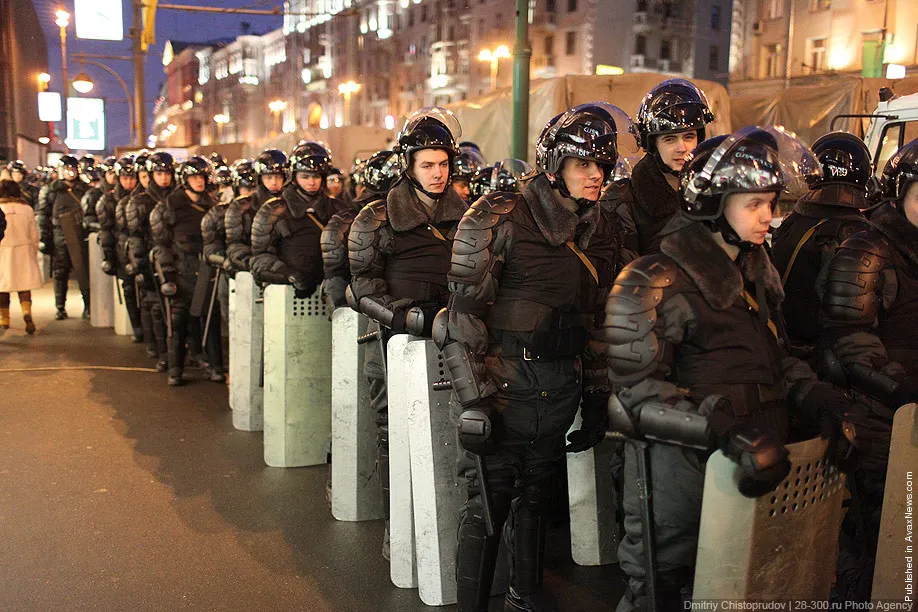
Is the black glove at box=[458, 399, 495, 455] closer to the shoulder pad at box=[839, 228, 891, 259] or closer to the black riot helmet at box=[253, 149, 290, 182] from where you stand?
the shoulder pad at box=[839, 228, 891, 259]

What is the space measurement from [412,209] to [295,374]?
2.09 m

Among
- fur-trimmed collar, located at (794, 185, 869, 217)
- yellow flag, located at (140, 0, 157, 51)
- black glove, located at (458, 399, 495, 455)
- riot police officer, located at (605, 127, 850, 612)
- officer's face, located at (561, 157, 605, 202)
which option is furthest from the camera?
yellow flag, located at (140, 0, 157, 51)

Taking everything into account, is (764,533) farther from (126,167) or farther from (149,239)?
(126,167)

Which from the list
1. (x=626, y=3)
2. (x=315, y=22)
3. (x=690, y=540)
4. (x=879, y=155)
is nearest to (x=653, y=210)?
(x=690, y=540)

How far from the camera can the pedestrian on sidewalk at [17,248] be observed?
12.1 meters

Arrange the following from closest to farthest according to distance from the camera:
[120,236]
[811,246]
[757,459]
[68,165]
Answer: [757,459] < [811,246] < [120,236] < [68,165]

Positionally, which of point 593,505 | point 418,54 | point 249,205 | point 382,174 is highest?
point 418,54

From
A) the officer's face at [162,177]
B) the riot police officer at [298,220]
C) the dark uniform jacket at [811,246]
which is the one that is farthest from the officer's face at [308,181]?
the dark uniform jacket at [811,246]

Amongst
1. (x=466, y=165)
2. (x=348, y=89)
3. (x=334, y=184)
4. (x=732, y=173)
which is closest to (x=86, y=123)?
(x=348, y=89)

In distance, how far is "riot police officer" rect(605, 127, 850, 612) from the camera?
3021mm

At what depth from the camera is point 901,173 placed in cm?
415

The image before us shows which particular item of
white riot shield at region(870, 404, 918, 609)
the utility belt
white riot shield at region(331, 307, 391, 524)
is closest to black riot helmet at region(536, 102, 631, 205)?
the utility belt

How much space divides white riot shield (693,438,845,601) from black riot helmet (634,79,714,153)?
7.50 feet

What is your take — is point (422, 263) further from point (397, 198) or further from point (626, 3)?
point (626, 3)
